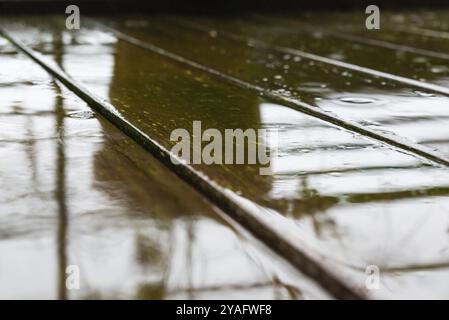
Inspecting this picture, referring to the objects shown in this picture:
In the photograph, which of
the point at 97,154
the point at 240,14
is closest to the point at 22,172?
the point at 97,154

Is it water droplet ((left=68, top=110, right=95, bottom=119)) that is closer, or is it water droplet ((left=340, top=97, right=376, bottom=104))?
water droplet ((left=68, top=110, right=95, bottom=119))

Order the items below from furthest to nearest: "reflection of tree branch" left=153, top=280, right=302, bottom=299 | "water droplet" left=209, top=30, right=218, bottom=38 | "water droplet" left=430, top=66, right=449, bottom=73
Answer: "water droplet" left=209, top=30, right=218, bottom=38
"water droplet" left=430, top=66, right=449, bottom=73
"reflection of tree branch" left=153, top=280, right=302, bottom=299

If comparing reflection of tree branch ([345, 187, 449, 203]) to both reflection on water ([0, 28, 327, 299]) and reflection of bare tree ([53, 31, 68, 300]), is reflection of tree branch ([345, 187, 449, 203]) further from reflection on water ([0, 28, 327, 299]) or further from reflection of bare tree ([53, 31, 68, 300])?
reflection of bare tree ([53, 31, 68, 300])

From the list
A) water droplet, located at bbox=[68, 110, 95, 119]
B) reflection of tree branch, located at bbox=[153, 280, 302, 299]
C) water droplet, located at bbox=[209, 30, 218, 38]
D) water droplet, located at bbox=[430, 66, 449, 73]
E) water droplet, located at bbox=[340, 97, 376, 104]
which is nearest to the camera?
reflection of tree branch, located at bbox=[153, 280, 302, 299]

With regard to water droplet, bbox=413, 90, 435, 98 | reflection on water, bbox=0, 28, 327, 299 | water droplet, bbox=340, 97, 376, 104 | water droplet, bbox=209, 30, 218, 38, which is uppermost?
water droplet, bbox=413, 90, 435, 98

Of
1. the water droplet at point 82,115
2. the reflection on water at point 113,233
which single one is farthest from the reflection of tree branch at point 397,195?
the water droplet at point 82,115

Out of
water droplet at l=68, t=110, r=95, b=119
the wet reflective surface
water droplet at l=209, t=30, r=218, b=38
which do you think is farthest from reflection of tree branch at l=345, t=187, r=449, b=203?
water droplet at l=209, t=30, r=218, b=38

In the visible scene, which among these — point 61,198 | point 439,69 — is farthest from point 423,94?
point 61,198

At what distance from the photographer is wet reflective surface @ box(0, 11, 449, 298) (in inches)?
21.3

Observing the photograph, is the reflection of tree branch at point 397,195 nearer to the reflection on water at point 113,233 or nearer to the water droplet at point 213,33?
the reflection on water at point 113,233

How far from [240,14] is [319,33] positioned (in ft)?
2.03

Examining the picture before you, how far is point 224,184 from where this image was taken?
0.72 m

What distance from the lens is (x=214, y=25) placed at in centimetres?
242
